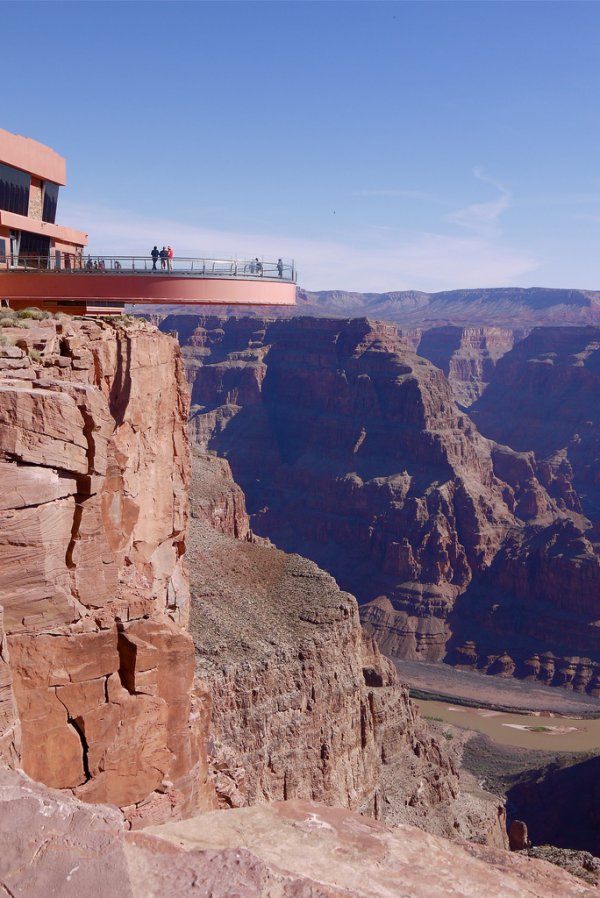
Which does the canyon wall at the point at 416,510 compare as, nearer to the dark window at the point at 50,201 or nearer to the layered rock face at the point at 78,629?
the dark window at the point at 50,201

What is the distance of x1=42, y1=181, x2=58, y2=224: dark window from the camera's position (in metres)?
38.4

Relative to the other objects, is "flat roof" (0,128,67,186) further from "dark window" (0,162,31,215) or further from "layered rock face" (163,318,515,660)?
"layered rock face" (163,318,515,660)

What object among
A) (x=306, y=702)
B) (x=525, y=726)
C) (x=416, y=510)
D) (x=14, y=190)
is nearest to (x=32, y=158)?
(x=14, y=190)

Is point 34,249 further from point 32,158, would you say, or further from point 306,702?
point 306,702

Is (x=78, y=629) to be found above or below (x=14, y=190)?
below

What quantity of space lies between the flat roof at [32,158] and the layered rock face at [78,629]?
18105mm

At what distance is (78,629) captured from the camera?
1441cm

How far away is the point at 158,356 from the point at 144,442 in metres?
2.74

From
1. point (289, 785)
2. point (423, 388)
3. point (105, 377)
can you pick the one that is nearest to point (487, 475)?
point (423, 388)

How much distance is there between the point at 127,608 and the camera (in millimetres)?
15500

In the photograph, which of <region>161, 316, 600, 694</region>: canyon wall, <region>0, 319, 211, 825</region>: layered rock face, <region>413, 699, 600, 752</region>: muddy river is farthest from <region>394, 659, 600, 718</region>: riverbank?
<region>0, 319, 211, 825</region>: layered rock face

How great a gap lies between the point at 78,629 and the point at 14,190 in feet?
82.7

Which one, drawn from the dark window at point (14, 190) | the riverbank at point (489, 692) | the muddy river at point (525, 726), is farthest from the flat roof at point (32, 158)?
the riverbank at point (489, 692)

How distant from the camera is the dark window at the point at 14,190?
3416 cm
